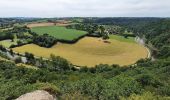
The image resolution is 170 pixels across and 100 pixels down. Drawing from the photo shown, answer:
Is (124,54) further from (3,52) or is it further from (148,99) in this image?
(148,99)

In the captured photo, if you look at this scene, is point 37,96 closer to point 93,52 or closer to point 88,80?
point 88,80

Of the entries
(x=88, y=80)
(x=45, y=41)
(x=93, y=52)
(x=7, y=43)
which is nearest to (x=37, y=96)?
(x=88, y=80)

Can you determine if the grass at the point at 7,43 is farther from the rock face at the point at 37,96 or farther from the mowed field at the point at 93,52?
the rock face at the point at 37,96

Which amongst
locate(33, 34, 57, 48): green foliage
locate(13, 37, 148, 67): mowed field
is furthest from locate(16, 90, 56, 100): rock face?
locate(33, 34, 57, 48): green foliage

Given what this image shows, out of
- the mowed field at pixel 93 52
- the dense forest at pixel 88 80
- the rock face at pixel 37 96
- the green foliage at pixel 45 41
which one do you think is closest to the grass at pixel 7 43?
the mowed field at pixel 93 52

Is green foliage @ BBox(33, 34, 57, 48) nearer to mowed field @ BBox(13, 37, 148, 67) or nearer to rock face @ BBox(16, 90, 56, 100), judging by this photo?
mowed field @ BBox(13, 37, 148, 67)

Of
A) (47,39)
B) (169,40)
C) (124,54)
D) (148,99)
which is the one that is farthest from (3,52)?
(148,99)
